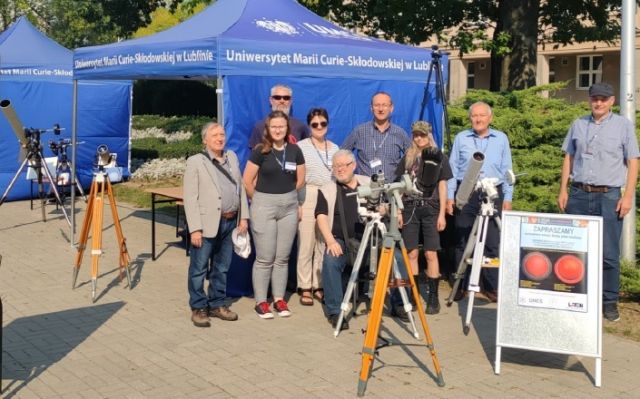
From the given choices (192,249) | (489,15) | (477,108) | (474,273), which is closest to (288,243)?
(192,249)

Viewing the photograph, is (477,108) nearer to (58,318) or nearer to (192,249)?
(192,249)

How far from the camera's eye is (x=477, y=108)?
22.9ft

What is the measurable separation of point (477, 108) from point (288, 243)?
6.58 feet

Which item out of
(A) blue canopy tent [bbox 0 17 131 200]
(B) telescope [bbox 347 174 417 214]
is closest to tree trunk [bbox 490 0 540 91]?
(A) blue canopy tent [bbox 0 17 131 200]

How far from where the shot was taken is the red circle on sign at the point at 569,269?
537cm

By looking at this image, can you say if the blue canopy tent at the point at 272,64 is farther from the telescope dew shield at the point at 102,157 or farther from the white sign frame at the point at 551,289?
the white sign frame at the point at 551,289

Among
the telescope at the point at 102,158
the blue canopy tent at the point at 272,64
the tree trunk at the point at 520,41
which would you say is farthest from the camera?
the tree trunk at the point at 520,41

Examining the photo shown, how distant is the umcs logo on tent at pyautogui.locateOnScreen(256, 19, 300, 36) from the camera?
799 cm

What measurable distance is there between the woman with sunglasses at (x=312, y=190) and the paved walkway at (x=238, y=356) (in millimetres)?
310

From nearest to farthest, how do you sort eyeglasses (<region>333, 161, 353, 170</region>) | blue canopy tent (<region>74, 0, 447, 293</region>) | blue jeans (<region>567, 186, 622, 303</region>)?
eyeglasses (<region>333, 161, 353, 170</region>)
blue jeans (<region>567, 186, 622, 303</region>)
blue canopy tent (<region>74, 0, 447, 293</region>)

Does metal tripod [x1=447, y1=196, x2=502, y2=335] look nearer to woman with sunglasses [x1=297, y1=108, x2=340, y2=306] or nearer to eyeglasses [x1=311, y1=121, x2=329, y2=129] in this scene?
woman with sunglasses [x1=297, y1=108, x2=340, y2=306]

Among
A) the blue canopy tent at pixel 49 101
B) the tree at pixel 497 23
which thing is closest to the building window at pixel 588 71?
the tree at pixel 497 23

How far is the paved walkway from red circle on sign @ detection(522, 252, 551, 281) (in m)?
0.66

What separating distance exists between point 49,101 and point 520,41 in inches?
361
